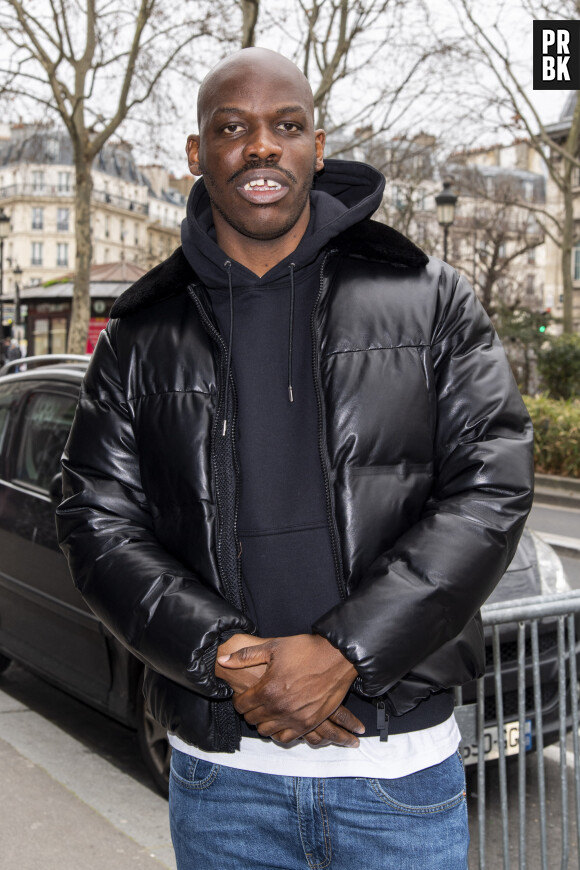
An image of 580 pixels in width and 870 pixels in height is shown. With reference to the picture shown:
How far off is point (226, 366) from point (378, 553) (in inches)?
16.5

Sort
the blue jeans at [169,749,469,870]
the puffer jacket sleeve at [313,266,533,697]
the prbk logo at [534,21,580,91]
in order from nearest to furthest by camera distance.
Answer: the puffer jacket sleeve at [313,266,533,697] → the blue jeans at [169,749,469,870] → the prbk logo at [534,21,580,91]

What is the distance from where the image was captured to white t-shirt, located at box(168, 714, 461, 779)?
5.45 feet

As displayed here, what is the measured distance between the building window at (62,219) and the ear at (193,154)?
329ft

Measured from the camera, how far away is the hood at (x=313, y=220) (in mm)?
1841

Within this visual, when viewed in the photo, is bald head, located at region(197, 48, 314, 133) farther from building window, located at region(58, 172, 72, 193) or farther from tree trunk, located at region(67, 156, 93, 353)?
building window, located at region(58, 172, 72, 193)

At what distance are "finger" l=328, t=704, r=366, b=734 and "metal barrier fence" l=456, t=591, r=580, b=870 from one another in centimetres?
87

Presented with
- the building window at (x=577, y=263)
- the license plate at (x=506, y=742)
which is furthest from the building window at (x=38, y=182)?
the license plate at (x=506, y=742)

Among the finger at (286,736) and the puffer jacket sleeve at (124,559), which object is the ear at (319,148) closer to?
the puffer jacket sleeve at (124,559)

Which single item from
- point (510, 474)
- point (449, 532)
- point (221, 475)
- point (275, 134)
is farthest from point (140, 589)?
point (275, 134)

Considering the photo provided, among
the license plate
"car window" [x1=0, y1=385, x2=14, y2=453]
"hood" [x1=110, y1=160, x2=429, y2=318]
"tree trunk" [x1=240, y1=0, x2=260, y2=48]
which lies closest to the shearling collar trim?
"hood" [x1=110, y1=160, x2=429, y2=318]

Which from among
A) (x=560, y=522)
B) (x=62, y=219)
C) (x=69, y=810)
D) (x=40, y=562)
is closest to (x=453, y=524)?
(x=69, y=810)

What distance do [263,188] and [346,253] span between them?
0.19 meters

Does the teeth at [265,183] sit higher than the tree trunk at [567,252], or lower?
lower

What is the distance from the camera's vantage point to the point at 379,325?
1.78m
